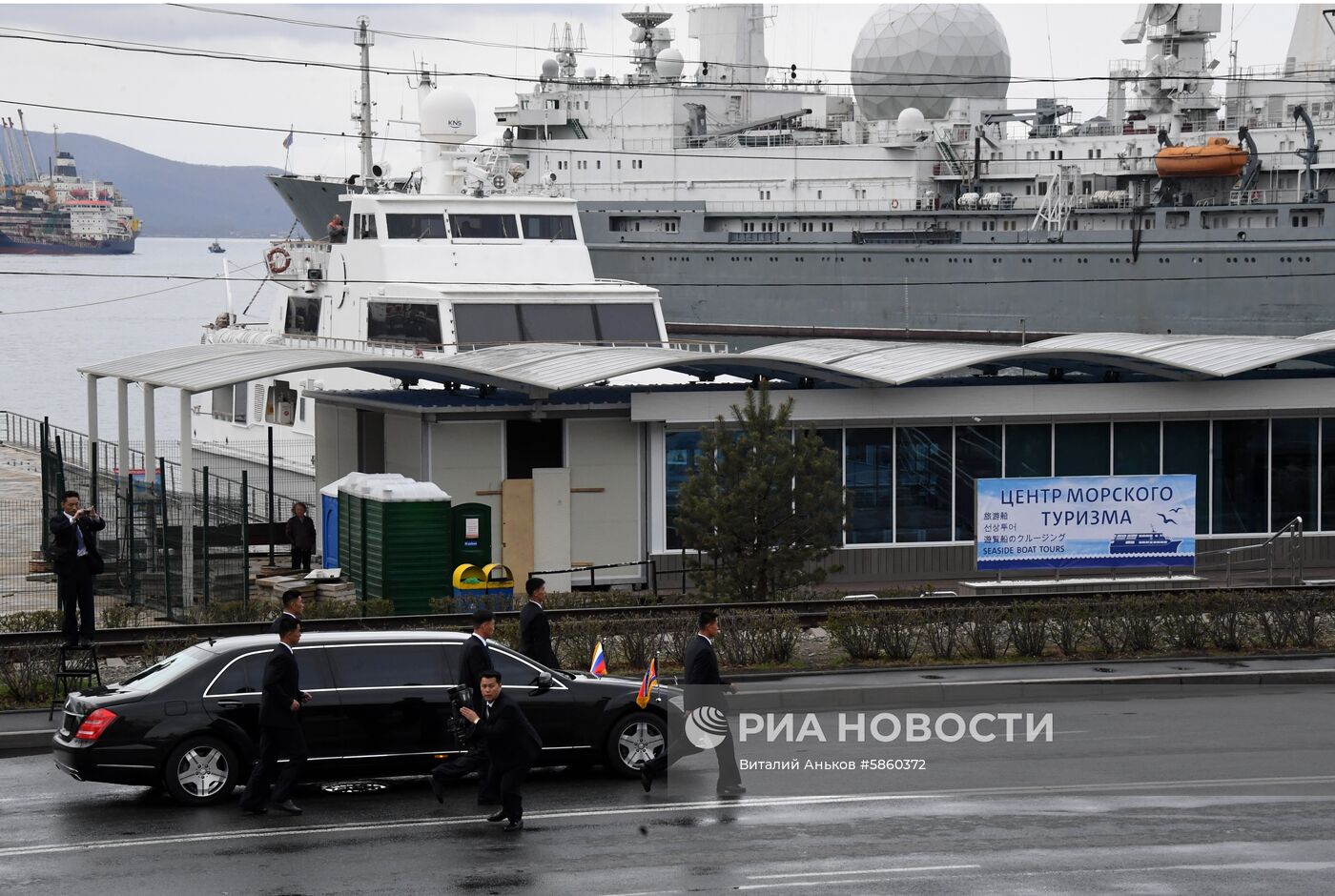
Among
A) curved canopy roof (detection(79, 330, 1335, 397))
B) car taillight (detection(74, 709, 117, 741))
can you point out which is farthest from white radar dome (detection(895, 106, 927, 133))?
car taillight (detection(74, 709, 117, 741))


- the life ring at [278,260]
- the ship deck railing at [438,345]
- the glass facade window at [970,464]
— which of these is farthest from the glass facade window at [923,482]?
the life ring at [278,260]

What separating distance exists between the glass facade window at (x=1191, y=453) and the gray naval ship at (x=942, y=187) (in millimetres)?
38387

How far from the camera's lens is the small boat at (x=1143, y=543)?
24.5 m

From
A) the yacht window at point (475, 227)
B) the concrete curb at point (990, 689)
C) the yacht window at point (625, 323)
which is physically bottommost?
the concrete curb at point (990, 689)

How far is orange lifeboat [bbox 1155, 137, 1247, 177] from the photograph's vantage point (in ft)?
209

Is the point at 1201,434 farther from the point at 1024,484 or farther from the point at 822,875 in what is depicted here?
the point at 822,875

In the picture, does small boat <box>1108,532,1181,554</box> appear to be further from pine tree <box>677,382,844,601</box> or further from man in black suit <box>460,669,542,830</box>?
man in black suit <box>460,669,542,830</box>

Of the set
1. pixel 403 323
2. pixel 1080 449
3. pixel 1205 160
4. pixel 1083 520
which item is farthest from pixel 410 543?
pixel 1205 160

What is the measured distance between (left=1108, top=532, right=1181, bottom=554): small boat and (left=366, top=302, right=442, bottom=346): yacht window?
15.4 m

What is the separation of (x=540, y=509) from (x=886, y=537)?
17.7 ft

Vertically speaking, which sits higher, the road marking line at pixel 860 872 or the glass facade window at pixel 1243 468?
the glass facade window at pixel 1243 468

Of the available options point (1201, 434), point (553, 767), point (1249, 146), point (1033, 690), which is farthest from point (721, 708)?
point (1249, 146)

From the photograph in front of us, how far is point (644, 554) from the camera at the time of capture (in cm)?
2553

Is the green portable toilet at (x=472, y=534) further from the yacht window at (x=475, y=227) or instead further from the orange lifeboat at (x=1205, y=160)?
the orange lifeboat at (x=1205, y=160)
